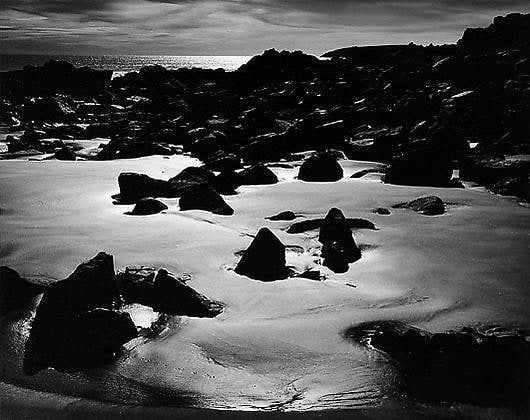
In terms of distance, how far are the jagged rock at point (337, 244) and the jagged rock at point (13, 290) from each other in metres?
1.70

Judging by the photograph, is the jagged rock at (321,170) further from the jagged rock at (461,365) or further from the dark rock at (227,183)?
the jagged rock at (461,365)

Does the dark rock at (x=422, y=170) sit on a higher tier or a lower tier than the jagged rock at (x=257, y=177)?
higher

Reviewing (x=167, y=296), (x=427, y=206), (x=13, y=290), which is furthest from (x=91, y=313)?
(x=427, y=206)

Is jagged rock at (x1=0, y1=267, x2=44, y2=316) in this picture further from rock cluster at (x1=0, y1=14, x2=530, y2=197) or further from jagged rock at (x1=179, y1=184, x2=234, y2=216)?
rock cluster at (x1=0, y1=14, x2=530, y2=197)

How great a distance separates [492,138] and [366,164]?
6.18 feet

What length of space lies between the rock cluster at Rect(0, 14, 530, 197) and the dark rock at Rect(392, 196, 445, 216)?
2.92 ft

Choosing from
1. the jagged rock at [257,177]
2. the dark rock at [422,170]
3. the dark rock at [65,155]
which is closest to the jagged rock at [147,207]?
the jagged rock at [257,177]

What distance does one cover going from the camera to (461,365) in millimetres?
2465

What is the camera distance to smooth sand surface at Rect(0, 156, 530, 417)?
2.39 metres

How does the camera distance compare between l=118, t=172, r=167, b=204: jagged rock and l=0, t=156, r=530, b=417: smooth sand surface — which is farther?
l=118, t=172, r=167, b=204: jagged rock

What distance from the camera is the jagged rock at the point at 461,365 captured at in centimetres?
235

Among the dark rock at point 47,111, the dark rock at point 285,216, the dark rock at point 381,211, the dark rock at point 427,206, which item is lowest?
the dark rock at point 47,111

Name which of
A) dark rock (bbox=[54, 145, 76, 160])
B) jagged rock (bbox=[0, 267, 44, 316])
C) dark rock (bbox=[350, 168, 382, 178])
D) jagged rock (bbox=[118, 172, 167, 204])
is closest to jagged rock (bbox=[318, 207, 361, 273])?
jagged rock (bbox=[0, 267, 44, 316])

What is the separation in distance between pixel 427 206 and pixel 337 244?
132cm
